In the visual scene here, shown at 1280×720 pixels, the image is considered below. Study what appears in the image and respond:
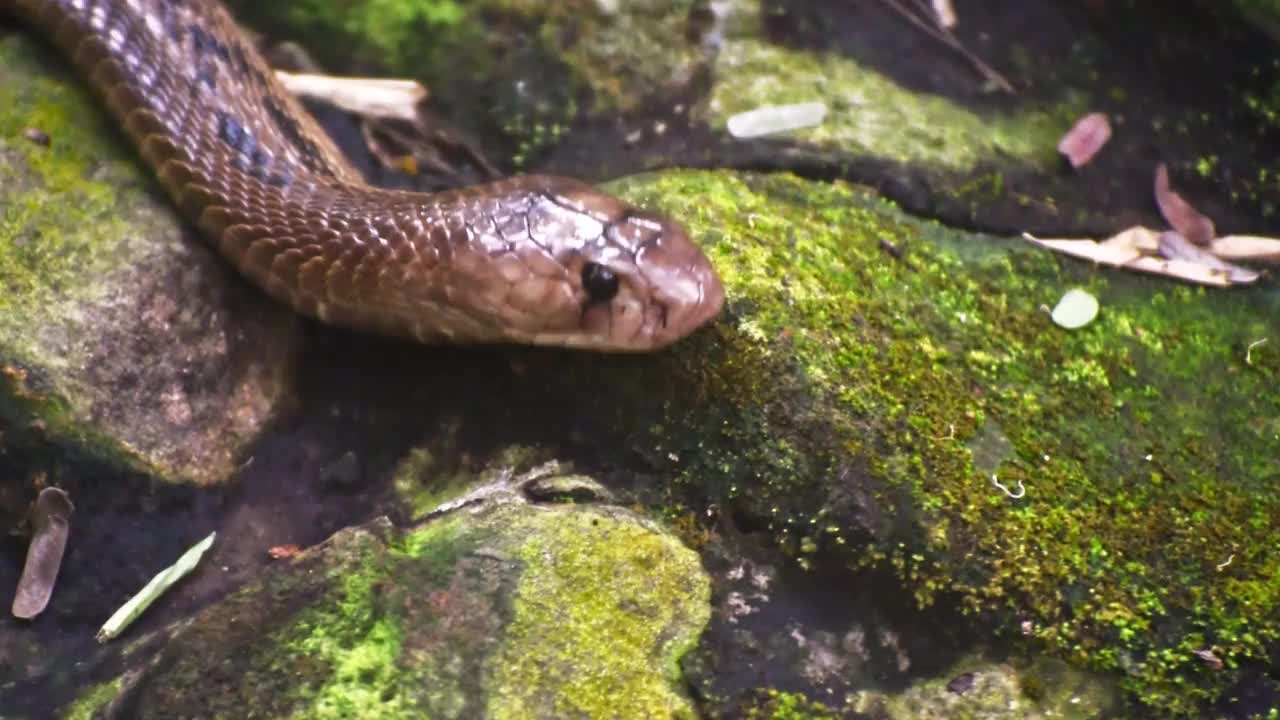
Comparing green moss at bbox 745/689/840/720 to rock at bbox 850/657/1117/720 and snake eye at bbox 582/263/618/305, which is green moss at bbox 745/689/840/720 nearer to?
rock at bbox 850/657/1117/720

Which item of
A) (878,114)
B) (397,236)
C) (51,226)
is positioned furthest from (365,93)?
(878,114)

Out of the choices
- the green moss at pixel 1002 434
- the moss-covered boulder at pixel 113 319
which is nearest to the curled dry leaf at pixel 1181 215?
the green moss at pixel 1002 434

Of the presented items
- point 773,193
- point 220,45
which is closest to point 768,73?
point 773,193

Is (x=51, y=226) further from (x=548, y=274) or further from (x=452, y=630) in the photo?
(x=452, y=630)

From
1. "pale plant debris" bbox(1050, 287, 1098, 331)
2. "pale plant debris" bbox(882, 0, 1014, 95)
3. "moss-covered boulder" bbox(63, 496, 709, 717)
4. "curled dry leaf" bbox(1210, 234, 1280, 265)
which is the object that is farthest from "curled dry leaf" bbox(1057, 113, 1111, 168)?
"moss-covered boulder" bbox(63, 496, 709, 717)

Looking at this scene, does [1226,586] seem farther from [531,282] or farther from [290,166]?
[290,166]

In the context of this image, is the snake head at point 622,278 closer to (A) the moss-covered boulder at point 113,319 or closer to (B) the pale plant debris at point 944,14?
(A) the moss-covered boulder at point 113,319
